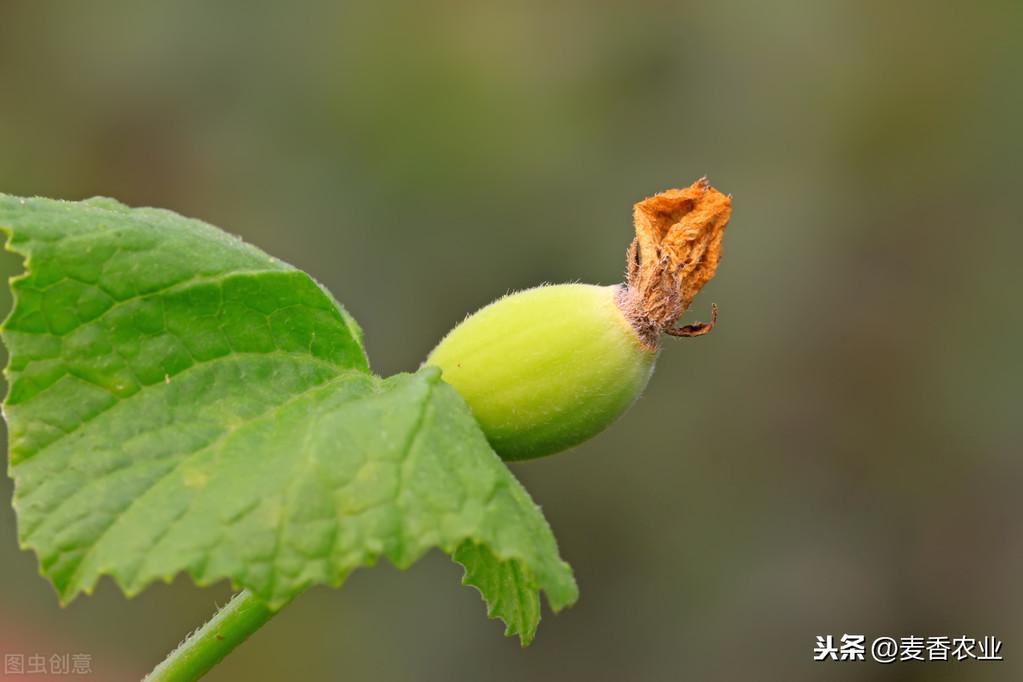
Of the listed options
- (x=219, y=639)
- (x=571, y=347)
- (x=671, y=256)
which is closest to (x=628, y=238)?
(x=671, y=256)

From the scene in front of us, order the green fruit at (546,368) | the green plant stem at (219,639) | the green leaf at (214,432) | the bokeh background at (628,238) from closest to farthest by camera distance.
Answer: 1. the green leaf at (214,432)
2. the green plant stem at (219,639)
3. the green fruit at (546,368)
4. the bokeh background at (628,238)

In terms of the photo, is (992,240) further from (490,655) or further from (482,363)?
(482,363)

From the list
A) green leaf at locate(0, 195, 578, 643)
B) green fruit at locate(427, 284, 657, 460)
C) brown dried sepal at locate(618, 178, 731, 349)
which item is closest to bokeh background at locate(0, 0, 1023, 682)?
brown dried sepal at locate(618, 178, 731, 349)

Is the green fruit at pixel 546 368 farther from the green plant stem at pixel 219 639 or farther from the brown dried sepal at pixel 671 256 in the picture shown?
the green plant stem at pixel 219 639

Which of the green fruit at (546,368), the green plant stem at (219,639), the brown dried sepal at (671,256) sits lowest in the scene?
the green plant stem at (219,639)

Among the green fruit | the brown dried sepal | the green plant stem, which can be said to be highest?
the brown dried sepal

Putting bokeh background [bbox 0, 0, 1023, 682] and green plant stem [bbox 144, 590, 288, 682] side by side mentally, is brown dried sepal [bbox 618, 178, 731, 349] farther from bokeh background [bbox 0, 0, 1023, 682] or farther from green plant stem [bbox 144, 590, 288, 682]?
bokeh background [bbox 0, 0, 1023, 682]

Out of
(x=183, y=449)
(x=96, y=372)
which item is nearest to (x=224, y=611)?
(x=183, y=449)

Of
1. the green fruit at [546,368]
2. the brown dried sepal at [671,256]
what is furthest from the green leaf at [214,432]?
the brown dried sepal at [671,256]
